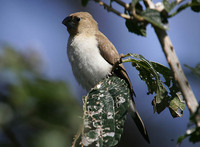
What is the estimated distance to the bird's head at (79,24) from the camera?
4.40m

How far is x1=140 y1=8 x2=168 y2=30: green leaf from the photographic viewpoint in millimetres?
1276

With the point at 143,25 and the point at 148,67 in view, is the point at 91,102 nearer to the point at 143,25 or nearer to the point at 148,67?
the point at 148,67

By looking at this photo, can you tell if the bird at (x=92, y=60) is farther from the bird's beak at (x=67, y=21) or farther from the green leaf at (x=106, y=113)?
the green leaf at (x=106, y=113)

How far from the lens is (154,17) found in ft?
4.30

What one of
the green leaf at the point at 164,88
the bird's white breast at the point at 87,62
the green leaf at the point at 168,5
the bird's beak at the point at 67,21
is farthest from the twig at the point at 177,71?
the bird's beak at the point at 67,21

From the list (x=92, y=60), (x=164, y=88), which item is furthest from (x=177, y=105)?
(x=92, y=60)

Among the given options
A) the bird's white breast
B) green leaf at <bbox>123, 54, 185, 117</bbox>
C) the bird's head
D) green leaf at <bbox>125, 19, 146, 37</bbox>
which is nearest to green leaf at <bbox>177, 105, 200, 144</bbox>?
green leaf at <bbox>125, 19, 146, 37</bbox>

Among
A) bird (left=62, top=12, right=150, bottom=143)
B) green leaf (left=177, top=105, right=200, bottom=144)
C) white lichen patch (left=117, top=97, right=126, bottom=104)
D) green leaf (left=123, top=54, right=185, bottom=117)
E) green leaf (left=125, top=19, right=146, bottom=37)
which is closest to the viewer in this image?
green leaf (left=177, top=105, right=200, bottom=144)

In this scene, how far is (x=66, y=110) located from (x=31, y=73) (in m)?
0.42

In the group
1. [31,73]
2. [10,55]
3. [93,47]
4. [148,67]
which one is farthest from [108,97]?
[93,47]

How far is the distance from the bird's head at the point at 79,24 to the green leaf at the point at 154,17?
3.02m

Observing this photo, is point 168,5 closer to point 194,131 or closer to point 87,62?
point 194,131

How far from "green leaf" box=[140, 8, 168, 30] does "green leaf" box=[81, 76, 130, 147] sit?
0.70m

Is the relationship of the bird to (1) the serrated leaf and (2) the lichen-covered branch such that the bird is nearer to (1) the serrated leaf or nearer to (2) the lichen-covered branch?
(1) the serrated leaf
